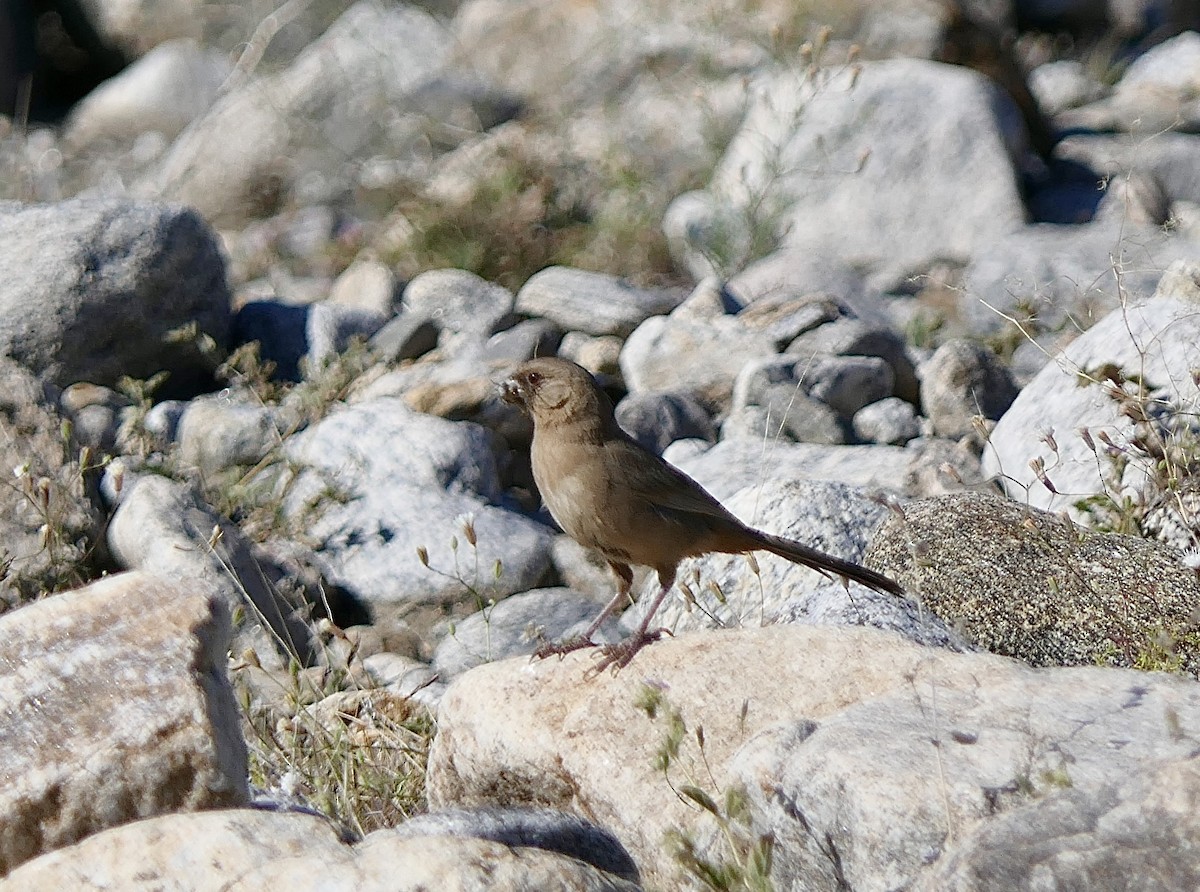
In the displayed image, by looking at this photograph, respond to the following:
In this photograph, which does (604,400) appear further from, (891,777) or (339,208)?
(339,208)

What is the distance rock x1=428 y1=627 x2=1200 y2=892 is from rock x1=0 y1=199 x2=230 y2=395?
12.2 ft

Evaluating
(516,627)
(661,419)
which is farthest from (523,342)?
(516,627)

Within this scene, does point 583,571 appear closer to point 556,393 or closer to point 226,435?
point 556,393

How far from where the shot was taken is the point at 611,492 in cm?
471

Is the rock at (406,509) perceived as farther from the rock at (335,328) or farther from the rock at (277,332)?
the rock at (277,332)

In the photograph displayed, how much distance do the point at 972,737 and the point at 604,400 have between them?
2.15 m

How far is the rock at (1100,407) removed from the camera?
5.43 meters

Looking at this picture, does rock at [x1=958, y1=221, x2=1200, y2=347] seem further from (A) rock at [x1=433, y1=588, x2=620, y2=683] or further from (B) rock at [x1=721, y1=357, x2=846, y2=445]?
(A) rock at [x1=433, y1=588, x2=620, y2=683]

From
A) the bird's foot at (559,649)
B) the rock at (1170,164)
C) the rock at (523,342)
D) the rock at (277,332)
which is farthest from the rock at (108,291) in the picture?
the rock at (1170,164)

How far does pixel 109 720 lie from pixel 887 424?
175 inches

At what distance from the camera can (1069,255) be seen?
29.3 ft

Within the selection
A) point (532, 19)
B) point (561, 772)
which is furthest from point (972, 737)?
point (532, 19)

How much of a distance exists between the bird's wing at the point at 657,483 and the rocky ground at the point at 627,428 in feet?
1.00

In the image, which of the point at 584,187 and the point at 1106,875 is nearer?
the point at 1106,875
